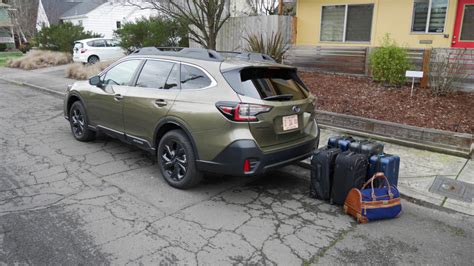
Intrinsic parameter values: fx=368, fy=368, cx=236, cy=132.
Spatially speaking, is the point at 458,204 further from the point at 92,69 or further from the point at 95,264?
the point at 92,69

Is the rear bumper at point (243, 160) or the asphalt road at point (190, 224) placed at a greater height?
the rear bumper at point (243, 160)

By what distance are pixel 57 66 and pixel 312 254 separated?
20495 mm

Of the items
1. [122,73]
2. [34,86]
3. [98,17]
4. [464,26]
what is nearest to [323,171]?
[122,73]

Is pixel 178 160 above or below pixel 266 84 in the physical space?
below

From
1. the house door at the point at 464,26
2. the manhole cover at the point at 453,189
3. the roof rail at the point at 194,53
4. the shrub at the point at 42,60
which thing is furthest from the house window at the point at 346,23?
the shrub at the point at 42,60

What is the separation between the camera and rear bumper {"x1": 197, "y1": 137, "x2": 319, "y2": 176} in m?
3.98

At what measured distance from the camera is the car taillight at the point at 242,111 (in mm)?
3992

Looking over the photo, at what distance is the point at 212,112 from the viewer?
13.5 ft

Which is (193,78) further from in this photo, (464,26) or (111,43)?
(111,43)

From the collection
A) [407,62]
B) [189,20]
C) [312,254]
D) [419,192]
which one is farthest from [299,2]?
[312,254]

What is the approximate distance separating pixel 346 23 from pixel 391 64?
3.87 metres

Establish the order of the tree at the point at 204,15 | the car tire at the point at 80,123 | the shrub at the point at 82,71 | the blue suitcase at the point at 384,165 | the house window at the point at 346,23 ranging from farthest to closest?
the shrub at the point at 82,71 → the house window at the point at 346,23 → the tree at the point at 204,15 → the car tire at the point at 80,123 → the blue suitcase at the point at 384,165

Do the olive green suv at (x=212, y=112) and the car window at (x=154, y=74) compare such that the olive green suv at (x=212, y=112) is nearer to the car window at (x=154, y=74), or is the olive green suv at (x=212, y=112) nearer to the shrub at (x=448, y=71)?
the car window at (x=154, y=74)

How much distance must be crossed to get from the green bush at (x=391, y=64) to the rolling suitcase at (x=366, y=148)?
540 cm
